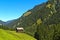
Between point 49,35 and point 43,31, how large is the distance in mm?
9390

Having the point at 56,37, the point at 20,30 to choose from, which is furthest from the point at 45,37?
the point at 56,37

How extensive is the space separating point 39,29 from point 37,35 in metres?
13.2

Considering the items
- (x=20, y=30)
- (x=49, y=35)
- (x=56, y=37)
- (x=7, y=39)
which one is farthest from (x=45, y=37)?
(x=7, y=39)

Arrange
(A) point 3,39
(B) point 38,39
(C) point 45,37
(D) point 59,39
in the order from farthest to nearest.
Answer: (C) point 45,37 < (B) point 38,39 < (D) point 59,39 < (A) point 3,39

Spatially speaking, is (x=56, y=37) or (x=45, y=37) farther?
(x=45, y=37)

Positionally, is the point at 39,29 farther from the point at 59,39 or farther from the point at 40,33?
the point at 59,39

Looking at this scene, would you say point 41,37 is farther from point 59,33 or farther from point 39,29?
point 59,33

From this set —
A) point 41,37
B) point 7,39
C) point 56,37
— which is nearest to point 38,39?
point 41,37

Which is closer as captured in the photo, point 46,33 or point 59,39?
point 59,39

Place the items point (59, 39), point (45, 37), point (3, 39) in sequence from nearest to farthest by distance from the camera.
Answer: point (3, 39) → point (59, 39) → point (45, 37)

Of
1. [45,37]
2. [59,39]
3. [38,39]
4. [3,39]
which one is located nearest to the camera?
[3,39]

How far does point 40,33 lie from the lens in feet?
539

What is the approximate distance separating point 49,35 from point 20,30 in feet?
86.3

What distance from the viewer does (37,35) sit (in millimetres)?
161250
